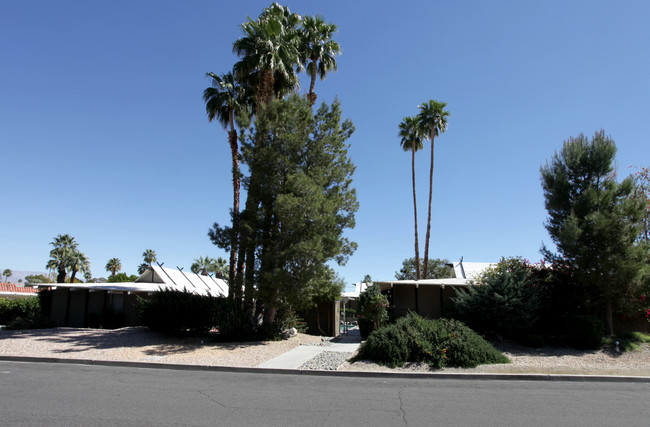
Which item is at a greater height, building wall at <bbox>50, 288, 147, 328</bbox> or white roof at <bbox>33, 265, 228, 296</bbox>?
white roof at <bbox>33, 265, 228, 296</bbox>

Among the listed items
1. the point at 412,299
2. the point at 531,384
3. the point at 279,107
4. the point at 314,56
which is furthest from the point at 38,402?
the point at 314,56

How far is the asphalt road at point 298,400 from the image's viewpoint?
19.7ft

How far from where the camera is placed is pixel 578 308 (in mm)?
15555

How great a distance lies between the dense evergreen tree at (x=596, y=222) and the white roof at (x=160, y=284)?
15.2 m

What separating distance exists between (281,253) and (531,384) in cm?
865

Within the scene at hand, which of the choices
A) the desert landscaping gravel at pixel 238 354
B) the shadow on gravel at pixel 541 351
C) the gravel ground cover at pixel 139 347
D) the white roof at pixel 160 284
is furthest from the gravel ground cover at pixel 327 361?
the white roof at pixel 160 284

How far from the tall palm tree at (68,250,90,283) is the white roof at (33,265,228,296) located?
31.6 metres

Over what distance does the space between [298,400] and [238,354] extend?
5995mm

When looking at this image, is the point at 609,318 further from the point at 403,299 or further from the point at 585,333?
the point at 403,299

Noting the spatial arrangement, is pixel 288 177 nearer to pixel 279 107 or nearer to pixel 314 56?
pixel 279 107

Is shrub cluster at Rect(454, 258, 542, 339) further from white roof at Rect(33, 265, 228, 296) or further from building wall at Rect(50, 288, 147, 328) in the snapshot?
building wall at Rect(50, 288, 147, 328)

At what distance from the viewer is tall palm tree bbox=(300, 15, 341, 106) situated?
21906 millimetres

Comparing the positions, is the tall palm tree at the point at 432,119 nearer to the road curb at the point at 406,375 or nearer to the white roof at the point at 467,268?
the white roof at the point at 467,268

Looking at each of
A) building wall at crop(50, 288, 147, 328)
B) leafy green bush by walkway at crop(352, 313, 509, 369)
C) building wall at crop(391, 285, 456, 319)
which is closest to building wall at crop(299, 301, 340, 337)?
building wall at crop(391, 285, 456, 319)
